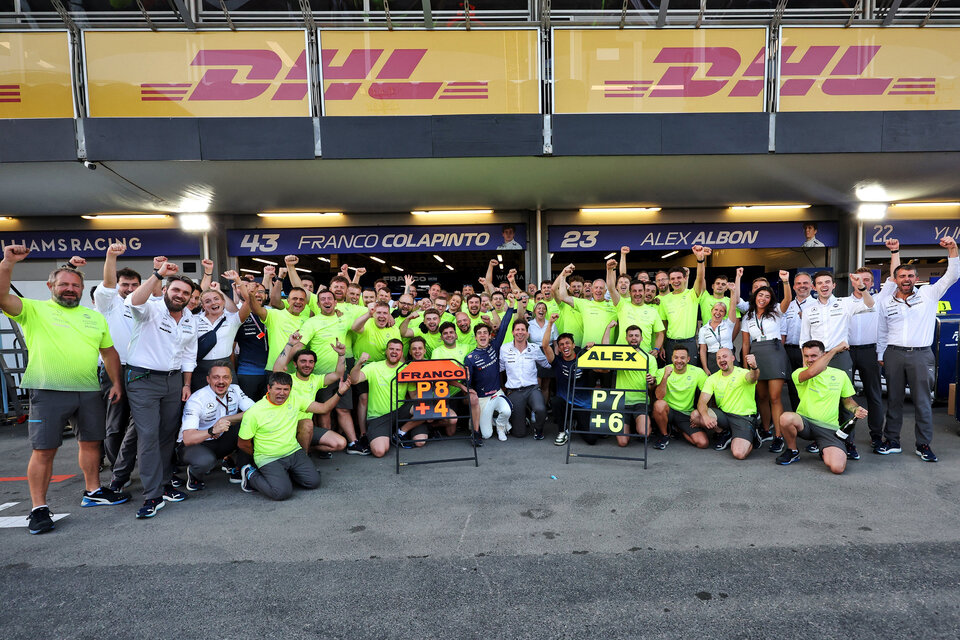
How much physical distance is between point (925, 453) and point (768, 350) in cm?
169

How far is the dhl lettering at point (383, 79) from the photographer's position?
6.38 m

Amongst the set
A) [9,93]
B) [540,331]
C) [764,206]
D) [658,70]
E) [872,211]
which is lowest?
Answer: [540,331]

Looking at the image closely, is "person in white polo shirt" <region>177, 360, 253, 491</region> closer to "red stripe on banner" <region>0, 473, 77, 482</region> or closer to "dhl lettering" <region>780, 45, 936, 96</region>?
"red stripe on banner" <region>0, 473, 77, 482</region>

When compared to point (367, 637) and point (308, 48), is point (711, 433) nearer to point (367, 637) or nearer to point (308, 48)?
point (367, 637)

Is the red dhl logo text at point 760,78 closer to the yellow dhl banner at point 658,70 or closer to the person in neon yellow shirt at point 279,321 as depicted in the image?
the yellow dhl banner at point 658,70

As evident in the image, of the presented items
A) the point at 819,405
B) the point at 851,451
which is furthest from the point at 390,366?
the point at 851,451

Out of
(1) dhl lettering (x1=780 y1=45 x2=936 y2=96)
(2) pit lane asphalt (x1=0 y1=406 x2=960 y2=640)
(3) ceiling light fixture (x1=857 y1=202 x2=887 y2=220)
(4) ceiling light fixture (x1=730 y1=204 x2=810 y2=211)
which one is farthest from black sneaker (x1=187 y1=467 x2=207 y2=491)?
(3) ceiling light fixture (x1=857 y1=202 x2=887 y2=220)

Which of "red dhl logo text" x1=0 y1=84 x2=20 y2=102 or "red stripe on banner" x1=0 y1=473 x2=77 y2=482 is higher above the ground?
"red dhl logo text" x1=0 y1=84 x2=20 y2=102

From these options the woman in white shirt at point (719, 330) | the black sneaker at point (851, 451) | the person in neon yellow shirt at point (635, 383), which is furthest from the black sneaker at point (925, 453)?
the person in neon yellow shirt at point (635, 383)

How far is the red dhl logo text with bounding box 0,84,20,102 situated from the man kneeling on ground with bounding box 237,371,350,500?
575 centimetres

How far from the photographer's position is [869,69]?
21.2ft

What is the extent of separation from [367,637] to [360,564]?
683 mm

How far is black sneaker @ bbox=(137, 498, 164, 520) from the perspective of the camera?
12.3 feet

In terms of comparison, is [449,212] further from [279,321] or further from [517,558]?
[517,558]
